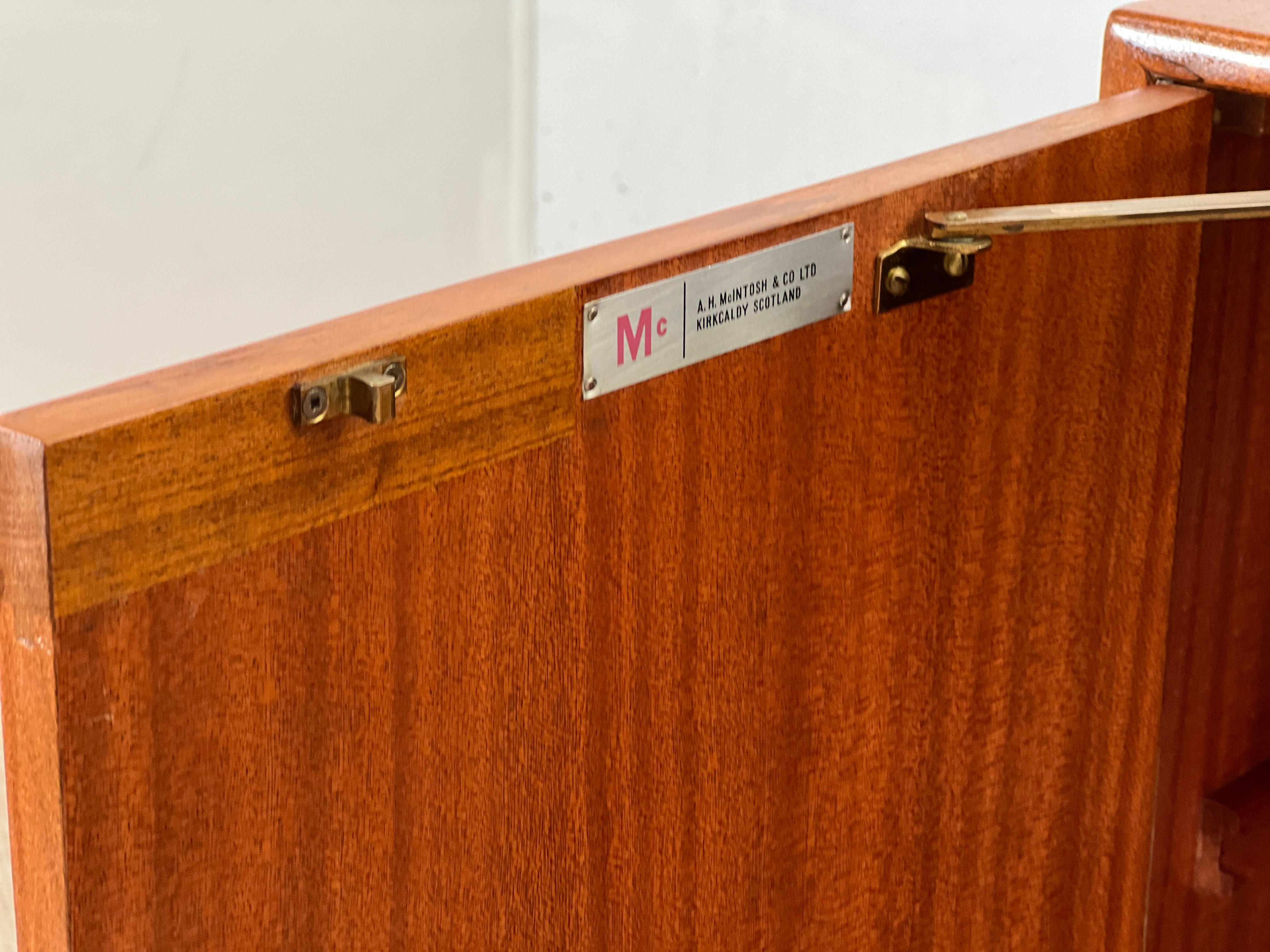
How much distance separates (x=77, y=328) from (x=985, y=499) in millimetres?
1222

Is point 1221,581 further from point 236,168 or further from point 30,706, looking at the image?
point 236,168

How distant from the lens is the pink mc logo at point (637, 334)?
1.42ft

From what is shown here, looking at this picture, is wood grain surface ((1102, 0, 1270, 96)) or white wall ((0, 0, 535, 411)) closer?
wood grain surface ((1102, 0, 1270, 96))

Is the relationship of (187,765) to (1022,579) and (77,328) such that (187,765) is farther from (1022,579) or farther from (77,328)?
(77,328)

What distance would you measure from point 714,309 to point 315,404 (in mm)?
122

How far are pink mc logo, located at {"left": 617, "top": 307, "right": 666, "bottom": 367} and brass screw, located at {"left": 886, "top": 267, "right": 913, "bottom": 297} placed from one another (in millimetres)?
84

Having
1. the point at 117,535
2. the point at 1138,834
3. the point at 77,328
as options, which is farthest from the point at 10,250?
the point at 117,535

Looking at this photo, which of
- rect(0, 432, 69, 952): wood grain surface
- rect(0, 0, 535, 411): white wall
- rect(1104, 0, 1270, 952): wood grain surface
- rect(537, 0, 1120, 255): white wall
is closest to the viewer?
rect(0, 432, 69, 952): wood grain surface

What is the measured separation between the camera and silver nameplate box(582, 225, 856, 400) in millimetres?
430

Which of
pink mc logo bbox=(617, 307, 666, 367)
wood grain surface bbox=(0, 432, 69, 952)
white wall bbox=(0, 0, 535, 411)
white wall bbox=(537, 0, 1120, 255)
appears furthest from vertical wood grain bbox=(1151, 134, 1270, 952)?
Result: white wall bbox=(0, 0, 535, 411)

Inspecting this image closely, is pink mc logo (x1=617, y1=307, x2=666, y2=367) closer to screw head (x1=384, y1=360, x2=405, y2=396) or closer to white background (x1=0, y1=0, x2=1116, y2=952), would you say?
screw head (x1=384, y1=360, x2=405, y2=396)

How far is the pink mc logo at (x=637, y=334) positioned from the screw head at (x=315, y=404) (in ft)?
0.29

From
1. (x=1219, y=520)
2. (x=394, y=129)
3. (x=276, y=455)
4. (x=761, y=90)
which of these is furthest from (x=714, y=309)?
(x=394, y=129)

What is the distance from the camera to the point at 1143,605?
2.10 feet
